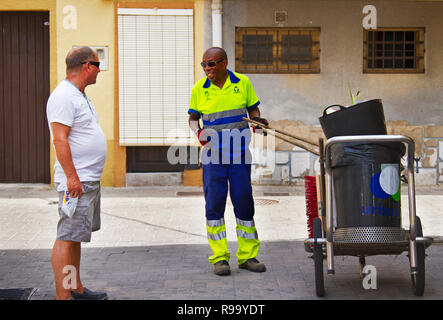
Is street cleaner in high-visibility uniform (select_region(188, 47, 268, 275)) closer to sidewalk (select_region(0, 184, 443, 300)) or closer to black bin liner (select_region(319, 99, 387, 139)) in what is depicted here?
sidewalk (select_region(0, 184, 443, 300))

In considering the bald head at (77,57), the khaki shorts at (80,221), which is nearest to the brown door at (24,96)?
the bald head at (77,57)

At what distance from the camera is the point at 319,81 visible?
453 inches

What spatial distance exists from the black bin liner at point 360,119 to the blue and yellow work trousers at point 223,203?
108 centimetres

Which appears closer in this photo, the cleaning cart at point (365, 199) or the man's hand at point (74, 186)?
the man's hand at point (74, 186)

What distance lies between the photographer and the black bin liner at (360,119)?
470 centimetres

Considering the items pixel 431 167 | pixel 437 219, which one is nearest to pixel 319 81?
pixel 431 167

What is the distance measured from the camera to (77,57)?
4531mm

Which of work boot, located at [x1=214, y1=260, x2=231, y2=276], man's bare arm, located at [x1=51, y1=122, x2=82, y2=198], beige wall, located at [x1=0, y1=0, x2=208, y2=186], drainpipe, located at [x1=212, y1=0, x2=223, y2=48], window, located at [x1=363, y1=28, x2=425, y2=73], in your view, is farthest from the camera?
window, located at [x1=363, y1=28, x2=425, y2=73]

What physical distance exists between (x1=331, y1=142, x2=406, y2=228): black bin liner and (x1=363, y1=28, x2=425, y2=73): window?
280 inches

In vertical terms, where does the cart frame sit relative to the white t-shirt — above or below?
below

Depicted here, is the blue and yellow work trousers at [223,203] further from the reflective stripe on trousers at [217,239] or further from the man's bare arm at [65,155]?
the man's bare arm at [65,155]

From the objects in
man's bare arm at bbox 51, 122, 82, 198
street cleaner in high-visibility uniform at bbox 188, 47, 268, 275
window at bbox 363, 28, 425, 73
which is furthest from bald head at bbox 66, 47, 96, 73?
window at bbox 363, 28, 425, 73

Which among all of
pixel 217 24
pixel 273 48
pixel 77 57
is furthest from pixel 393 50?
pixel 77 57

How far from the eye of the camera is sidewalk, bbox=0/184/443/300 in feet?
16.2
